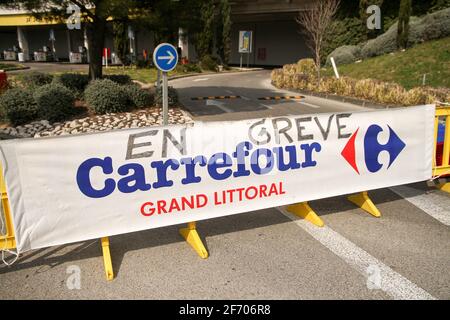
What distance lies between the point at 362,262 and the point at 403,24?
23679 millimetres

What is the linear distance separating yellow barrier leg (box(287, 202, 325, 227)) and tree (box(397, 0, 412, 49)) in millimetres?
22037

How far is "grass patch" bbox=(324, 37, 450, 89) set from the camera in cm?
1808

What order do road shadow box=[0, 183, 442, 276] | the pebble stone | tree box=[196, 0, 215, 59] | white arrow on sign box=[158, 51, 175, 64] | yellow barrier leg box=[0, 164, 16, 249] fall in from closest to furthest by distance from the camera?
yellow barrier leg box=[0, 164, 16, 249]
road shadow box=[0, 183, 442, 276]
white arrow on sign box=[158, 51, 175, 64]
the pebble stone
tree box=[196, 0, 215, 59]

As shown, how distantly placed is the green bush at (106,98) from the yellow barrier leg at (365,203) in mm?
9343

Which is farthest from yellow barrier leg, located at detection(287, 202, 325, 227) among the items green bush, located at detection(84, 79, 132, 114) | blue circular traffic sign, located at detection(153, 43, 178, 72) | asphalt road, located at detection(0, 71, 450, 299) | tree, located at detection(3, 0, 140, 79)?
green bush, located at detection(84, 79, 132, 114)

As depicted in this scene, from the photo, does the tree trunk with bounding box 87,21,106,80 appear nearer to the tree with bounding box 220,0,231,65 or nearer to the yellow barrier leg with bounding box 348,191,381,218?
the yellow barrier leg with bounding box 348,191,381,218

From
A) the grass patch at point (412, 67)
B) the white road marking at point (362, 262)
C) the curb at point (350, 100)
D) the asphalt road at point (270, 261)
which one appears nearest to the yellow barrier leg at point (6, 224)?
the asphalt road at point (270, 261)

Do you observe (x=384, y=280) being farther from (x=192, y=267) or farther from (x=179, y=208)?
(x=179, y=208)

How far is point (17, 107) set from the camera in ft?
40.8

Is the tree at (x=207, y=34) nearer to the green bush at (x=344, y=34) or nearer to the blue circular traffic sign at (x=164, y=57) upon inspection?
the green bush at (x=344, y=34)

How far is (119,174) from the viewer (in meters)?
4.36

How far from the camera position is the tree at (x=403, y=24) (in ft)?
75.9

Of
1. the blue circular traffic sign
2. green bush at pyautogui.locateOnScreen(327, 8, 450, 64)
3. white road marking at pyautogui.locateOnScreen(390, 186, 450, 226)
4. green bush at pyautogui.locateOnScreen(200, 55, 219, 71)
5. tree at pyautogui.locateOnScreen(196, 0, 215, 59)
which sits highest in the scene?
tree at pyautogui.locateOnScreen(196, 0, 215, 59)
